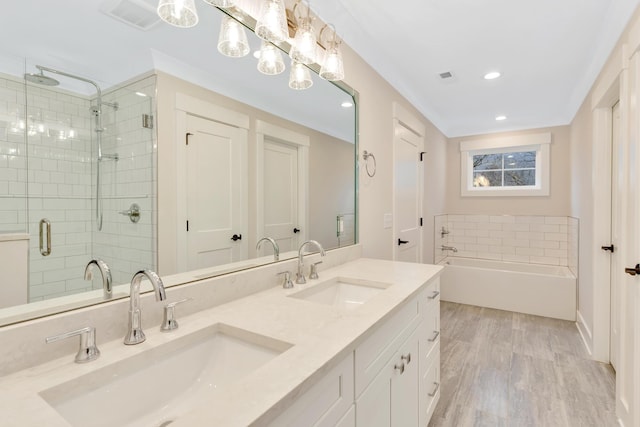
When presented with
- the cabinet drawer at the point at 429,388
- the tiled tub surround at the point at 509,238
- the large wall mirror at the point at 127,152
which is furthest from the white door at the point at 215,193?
the tiled tub surround at the point at 509,238

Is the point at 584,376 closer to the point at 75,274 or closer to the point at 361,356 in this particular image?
the point at 361,356

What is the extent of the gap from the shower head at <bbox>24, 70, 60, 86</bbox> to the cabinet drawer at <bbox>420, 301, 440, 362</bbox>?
1703mm

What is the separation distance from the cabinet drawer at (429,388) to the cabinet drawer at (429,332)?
0.04 meters

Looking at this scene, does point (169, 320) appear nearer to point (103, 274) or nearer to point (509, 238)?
point (103, 274)

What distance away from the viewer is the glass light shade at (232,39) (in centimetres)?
127

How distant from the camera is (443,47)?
233cm

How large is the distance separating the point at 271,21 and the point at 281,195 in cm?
78

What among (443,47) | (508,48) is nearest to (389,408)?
(443,47)

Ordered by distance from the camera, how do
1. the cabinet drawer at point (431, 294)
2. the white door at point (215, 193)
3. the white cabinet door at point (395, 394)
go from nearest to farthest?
the white cabinet door at point (395, 394) → the white door at point (215, 193) → the cabinet drawer at point (431, 294)

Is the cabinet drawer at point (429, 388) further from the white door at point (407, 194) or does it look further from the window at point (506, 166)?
the window at point (506, 166)

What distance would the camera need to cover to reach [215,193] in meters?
1.29

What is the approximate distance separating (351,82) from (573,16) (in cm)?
141

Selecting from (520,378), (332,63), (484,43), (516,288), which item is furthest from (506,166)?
(332,63)

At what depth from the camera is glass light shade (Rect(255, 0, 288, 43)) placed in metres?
1.32
